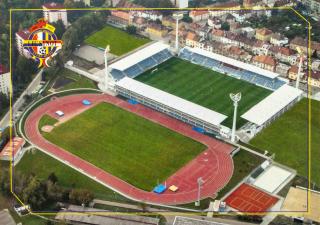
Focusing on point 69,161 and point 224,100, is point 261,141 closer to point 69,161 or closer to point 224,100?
point 224,100

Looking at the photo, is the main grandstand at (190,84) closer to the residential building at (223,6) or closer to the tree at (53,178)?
the tree at (53,178)

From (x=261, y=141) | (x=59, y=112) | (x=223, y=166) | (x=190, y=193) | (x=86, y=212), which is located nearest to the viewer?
(x=86, y=212)

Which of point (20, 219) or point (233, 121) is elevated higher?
point (233, 121)

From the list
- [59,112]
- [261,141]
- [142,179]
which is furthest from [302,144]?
[59,112]

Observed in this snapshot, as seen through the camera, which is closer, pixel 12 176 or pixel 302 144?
pixel 12 176

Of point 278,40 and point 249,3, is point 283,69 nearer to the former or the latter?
point 278,40

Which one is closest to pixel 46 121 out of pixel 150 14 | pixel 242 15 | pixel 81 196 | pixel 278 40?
pixel 81 196

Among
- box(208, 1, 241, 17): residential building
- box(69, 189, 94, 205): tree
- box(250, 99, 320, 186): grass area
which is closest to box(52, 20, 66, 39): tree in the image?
box(208, 1, 241, 17): residential building

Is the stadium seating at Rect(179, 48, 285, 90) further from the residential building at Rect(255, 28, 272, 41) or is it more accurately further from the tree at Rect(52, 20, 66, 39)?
the tree at Rect(52, 20, 66, 39)

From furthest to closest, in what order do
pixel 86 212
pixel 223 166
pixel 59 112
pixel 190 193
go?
pixel 59 112 → pixel 223 166 → pixel 190 193 → pixel 86 212
